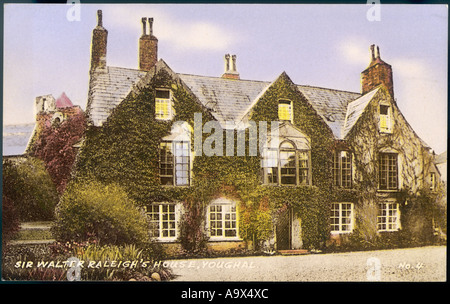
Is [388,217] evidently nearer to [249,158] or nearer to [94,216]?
[249,158]

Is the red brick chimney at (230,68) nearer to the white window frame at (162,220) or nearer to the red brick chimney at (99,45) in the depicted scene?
the red brick chimney at (99,45)

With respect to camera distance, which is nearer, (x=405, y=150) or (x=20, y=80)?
(x=20, y=80)

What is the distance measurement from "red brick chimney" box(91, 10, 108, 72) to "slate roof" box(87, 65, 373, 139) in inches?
8.2

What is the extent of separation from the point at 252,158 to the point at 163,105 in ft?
7.36

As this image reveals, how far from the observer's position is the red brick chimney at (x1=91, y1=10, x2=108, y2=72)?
8266mm

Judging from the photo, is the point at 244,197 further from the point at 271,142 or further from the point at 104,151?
the point at 104,151

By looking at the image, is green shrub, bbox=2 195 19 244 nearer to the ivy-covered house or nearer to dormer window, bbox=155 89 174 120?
the ivy-covered house

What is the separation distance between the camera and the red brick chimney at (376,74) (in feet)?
27.8

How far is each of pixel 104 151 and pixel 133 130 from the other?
74 centimetres

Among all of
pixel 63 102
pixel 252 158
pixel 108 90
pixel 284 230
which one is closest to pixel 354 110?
pixel 252 158

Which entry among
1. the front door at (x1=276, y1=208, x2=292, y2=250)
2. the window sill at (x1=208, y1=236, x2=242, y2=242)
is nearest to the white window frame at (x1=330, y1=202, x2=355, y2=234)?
the front door at (x1=276, y1=208, x2=292, y2=250)

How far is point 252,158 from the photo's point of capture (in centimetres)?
859
